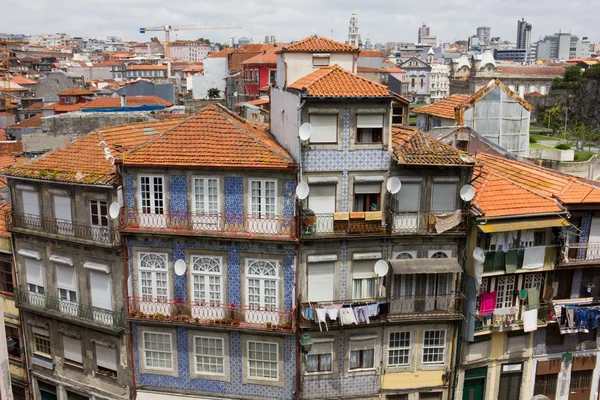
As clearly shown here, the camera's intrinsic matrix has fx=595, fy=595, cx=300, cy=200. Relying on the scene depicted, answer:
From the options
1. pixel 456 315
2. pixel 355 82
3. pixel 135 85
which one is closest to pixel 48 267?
pixel 355 82

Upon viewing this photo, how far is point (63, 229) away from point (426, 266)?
15896 millimetres

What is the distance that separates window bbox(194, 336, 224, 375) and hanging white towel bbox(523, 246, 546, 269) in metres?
13.7

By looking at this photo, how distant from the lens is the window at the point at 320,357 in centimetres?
2536

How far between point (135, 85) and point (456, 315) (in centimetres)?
6566

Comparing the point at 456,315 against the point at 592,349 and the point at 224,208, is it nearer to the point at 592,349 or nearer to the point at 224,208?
the point at 592,349

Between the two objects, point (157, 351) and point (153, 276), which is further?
point (157, 351)

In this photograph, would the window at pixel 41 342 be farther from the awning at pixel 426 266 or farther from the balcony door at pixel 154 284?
the awning at pixel 426 266

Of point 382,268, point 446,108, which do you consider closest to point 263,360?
point 382,268

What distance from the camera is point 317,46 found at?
27859 mm

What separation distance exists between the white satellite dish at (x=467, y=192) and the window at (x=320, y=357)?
829cm

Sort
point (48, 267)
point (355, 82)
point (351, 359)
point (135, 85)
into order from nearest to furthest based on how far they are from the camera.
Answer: point (355, 82) → point (351, 359) → point (48, 267) → point (135, 85)

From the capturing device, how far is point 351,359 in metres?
25.8

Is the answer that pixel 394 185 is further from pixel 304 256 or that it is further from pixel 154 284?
pixel 154 284

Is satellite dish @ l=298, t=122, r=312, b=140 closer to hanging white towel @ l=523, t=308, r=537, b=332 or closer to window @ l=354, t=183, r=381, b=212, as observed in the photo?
window @ l=354, t=183, r=381, b=212
